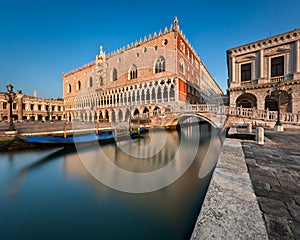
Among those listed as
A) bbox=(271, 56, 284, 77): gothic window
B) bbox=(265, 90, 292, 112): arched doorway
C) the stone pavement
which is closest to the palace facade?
bbox=(265, 90, 292, 112): arched doorway

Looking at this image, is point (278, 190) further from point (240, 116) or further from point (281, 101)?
point (281, 101)

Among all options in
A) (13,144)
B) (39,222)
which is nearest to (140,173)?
(39,222)

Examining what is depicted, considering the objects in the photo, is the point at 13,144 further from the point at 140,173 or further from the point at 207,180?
the point at 207,180

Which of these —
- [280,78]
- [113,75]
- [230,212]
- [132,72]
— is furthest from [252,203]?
[113,75]

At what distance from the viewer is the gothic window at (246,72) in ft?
40.1

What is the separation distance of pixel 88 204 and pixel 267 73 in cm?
1504

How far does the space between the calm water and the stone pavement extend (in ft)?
4.48

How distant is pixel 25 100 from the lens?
1137 inches

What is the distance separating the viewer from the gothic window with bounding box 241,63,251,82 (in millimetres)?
12211

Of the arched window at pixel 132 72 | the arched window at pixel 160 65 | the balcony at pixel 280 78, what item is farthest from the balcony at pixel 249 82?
the arched window at pixel 132 72

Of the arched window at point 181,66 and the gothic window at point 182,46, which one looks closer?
the arched window at point 181,66

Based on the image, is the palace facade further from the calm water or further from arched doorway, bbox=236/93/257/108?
the calm water

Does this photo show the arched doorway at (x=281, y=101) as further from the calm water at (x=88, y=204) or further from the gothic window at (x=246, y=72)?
the calm water at (x=88, y=204)

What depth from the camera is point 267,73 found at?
37.1 ft
